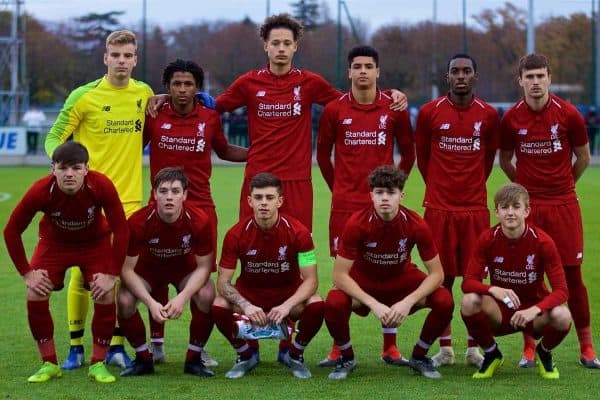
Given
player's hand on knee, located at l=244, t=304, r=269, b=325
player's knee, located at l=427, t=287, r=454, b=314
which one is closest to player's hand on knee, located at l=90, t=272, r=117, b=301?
player's hand on knee, located at l=244, t=304, r=269, b=325

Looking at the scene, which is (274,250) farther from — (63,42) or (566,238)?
(63,42)

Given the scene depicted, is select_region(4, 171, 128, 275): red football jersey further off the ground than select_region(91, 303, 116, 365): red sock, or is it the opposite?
select_region(4, 171, 128, 275): red football jersey

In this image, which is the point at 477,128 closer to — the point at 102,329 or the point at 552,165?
the point at 552,165

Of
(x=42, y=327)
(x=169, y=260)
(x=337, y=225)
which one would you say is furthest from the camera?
(x=337, y=225)

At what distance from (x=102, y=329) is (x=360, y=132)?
1961 millimetres

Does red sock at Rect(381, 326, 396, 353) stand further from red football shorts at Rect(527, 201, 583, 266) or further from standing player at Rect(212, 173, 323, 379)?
red football shorts at Rect(527, 201, 583, 266)

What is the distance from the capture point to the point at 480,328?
591 centimetres

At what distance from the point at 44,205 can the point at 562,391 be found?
9.73 ft

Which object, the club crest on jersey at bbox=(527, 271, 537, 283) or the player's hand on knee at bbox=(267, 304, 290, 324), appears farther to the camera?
the club crest on jersey at bbox=(527, 271, 537, 283)

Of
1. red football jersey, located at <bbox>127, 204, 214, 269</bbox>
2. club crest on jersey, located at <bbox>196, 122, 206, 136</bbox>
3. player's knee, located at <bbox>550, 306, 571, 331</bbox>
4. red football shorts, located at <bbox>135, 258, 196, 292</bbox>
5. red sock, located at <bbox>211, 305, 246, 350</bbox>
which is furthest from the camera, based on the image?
club crest on jersey, located at <bbox>196, 122, 206, 136</bbox>

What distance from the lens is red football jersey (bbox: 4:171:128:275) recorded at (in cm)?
586

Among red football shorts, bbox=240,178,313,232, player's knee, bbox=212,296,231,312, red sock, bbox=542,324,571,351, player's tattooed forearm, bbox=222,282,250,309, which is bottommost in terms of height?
red sock, bbox=542,324,571,351

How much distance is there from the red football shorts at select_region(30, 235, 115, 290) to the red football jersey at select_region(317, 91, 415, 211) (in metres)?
1.51

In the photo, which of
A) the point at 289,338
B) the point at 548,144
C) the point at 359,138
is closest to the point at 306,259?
the point at 289,338
